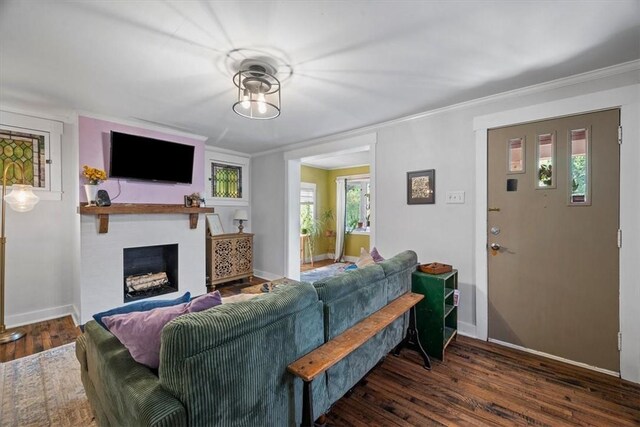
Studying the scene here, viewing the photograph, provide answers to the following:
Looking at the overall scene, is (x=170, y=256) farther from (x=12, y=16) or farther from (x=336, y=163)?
(x=336, y=163)

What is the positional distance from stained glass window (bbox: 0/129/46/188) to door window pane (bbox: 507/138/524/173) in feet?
16.6

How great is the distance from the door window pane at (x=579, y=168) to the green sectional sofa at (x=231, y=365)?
207 cm

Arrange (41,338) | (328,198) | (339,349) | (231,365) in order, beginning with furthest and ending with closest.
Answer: (328,198) < (41,338) < (339,349) < (231,365)

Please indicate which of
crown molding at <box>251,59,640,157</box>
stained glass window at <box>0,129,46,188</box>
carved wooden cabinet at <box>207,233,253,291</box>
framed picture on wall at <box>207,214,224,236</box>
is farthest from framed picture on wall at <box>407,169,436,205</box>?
stained glass window at <box>0,129,46,188</box>

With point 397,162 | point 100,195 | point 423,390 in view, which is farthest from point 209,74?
point 423,390

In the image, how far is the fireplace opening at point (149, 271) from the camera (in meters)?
3.48

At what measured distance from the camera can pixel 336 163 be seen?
20.2 feet

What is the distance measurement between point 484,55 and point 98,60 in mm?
2866

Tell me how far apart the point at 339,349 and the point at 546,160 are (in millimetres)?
2446

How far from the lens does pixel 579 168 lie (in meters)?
2.28

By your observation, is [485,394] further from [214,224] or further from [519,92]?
[214,224]

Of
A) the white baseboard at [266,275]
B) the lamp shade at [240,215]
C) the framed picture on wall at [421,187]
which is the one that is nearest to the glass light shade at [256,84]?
the framed picture on wall at [421,187]

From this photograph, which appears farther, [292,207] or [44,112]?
[292,207]

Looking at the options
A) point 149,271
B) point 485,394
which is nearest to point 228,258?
point 149,271
